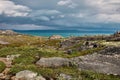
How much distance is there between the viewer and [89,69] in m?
36.6

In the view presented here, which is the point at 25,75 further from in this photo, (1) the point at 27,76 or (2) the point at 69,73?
(2) the point at 69,73

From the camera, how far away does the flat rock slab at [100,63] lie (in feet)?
119

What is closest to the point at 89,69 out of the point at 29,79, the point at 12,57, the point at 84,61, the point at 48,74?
the point at 84,61

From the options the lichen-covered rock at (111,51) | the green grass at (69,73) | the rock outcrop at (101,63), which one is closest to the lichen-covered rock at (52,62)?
the rock outcrop at (101,63)

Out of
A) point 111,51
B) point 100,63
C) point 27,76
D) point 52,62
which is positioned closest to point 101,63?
point 100,63

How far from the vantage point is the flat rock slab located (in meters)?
36.2

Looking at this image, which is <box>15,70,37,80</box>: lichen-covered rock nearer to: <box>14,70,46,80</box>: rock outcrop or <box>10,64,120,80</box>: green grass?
<box>14,70,46,80</box>: rock outcrop

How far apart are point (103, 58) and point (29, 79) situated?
12807mm

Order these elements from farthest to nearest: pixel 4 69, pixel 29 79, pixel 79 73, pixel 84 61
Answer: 1. pixel 84 61
2. pixel 4 69
3. pixel 79 73
4. pixel 29 79

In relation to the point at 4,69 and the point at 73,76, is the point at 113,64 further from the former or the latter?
the point at 4,69

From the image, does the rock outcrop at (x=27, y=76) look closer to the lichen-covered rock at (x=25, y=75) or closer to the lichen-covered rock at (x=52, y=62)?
the lichen-covered rock at (x=25, y=75)

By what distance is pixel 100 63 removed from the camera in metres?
38.1

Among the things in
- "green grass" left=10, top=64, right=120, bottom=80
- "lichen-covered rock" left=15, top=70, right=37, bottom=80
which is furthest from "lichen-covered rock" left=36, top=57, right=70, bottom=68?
"lichen-covered rock" left=15, top=70, right=37, bottom=80

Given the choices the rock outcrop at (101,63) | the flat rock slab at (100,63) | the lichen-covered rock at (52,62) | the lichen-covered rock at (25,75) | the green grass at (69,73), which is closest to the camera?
the lichen-covered rock at (25,75)
